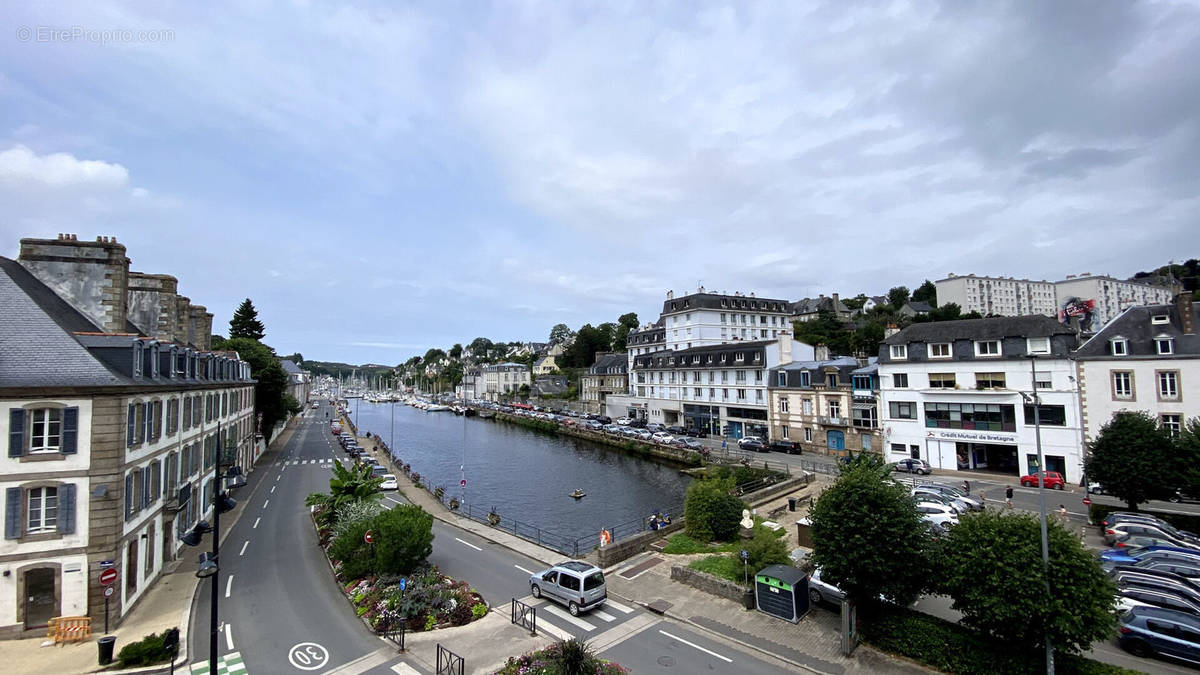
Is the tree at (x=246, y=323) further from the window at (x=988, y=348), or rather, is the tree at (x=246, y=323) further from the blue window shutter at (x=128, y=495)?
the window at (x=988, y=348)

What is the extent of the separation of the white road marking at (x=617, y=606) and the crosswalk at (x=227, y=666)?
1048 cm

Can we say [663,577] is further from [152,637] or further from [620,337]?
[620,337]

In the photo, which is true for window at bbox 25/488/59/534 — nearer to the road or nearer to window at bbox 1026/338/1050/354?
the road

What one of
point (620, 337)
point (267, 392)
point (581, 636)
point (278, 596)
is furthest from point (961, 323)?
point (620, 337)

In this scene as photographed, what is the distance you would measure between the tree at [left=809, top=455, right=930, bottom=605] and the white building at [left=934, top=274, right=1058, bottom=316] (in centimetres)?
13473

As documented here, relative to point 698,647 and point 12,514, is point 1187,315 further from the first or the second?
point 12,514

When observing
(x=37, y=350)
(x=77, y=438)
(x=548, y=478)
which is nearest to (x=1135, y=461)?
(x=548, y=478)

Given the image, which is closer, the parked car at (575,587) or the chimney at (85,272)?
the parked car at (575,587)

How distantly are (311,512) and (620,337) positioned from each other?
9833cm

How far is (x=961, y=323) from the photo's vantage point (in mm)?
41500

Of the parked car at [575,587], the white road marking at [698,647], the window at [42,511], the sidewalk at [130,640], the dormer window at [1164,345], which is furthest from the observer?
the dormer window at [1164,345]

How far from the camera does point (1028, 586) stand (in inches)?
472

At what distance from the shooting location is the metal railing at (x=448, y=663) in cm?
1359

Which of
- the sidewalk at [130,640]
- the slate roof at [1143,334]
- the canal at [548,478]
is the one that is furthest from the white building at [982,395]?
the sidewalk at [130,640]
